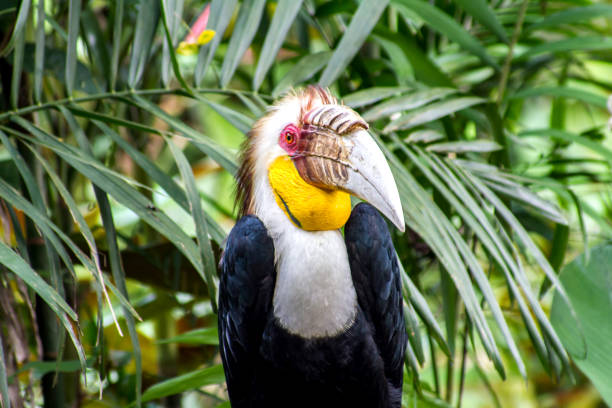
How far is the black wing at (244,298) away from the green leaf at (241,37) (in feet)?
1.17

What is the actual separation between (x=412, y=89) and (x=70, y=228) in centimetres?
101

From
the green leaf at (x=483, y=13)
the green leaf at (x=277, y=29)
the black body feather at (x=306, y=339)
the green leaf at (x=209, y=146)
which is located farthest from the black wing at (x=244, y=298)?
the green leaf at (x=483, y=13)

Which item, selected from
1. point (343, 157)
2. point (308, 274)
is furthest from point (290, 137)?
point (308, 274)

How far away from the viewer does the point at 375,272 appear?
110cm

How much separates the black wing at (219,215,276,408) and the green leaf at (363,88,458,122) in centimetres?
39

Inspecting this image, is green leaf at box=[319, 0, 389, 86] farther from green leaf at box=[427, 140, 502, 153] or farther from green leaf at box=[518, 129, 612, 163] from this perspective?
green leaf at box=[518, 129, 612, 163]

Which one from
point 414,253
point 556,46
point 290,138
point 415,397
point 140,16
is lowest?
point 415,397

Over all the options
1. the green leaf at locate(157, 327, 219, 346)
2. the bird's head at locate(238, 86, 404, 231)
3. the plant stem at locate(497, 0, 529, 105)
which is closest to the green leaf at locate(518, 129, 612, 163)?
the plant stem at locate(497, 0, 529, 105)

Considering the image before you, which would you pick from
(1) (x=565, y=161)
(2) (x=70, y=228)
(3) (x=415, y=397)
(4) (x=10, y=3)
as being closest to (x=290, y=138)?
(3) (x=415, y=397)

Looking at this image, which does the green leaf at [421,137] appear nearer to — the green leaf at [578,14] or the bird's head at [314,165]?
the bird's head at [314,165]

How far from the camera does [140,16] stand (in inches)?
50.9

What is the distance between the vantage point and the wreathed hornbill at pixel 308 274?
1.05 metres

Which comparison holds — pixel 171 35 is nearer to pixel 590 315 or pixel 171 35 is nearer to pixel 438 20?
pixel 438 20

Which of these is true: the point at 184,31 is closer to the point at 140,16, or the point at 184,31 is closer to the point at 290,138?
the point at 140,16
